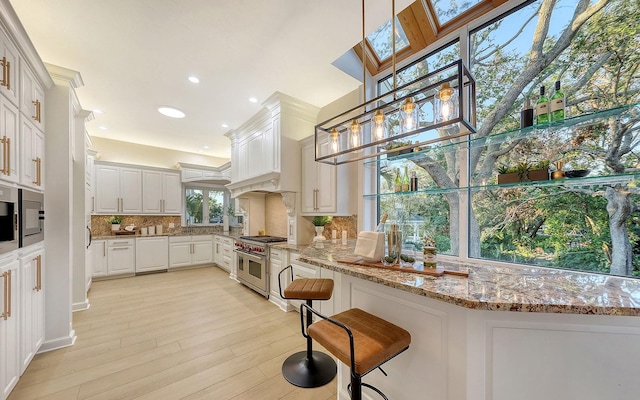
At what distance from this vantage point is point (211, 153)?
22.0 feet

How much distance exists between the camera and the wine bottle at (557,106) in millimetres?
1476

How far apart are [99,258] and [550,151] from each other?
6848 millimetres

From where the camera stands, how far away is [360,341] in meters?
1.18

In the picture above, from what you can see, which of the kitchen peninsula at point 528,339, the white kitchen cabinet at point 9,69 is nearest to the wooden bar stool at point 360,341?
the kitchen peninsula at point 528,339

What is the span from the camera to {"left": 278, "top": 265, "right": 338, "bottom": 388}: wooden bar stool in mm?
Result: 1901

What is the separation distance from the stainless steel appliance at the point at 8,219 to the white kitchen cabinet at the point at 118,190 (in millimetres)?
3943

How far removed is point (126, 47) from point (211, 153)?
4419 millimetres

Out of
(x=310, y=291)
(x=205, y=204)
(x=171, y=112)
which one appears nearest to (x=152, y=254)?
(x=205, y=204)

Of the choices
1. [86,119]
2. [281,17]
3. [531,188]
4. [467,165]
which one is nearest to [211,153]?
[86,119]

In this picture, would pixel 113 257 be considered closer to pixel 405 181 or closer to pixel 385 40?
pixel 405 181

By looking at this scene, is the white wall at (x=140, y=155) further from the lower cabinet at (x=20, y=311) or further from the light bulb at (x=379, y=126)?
the light bulb at (x=379, y=126)

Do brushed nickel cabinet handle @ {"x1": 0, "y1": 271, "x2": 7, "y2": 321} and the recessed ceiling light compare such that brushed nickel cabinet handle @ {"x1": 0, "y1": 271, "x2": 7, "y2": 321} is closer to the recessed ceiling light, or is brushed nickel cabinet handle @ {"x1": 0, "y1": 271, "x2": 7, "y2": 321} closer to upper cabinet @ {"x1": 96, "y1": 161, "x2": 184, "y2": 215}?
the recessed ceiling light

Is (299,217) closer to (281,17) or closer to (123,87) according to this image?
(281,17)

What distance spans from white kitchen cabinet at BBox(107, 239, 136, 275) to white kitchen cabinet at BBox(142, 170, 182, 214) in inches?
34.1
